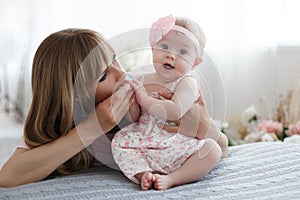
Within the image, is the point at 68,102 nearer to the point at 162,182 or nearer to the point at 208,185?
the point at 162,182

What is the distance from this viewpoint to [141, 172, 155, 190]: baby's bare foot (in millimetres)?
1380

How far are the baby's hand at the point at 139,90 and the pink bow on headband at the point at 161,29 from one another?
0.12 m

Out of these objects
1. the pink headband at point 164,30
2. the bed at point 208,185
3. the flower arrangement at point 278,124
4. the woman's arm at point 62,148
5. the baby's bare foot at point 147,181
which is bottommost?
the flower arrangement at point 278,124

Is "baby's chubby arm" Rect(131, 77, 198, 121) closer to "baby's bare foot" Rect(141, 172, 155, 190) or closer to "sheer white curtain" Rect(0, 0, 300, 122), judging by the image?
"baby's bare foot" Rect(141, 172, 155, 190)

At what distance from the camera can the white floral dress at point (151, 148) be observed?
1429 millimetres

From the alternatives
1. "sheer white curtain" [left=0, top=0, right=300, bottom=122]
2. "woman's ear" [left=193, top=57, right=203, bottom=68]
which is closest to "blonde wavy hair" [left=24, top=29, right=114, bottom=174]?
"woman's ear" [left=193, top=57, right=203, bottom=68]

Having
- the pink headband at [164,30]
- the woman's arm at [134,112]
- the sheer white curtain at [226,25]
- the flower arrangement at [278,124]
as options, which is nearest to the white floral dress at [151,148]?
the woman's arm at [134,112]

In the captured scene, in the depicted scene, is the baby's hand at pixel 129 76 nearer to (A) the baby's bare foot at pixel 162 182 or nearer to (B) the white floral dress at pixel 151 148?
(B) the white floral dress at pixel 151 148

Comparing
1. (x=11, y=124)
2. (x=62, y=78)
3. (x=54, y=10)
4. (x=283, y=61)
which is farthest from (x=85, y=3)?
(x=62, y=78)

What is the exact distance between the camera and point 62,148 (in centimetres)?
145

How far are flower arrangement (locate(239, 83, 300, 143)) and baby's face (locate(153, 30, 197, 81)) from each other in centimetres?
149

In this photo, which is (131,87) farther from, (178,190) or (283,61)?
(283,61)

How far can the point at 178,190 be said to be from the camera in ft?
4.55

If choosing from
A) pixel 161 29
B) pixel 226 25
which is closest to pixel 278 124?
pixel 226 25
